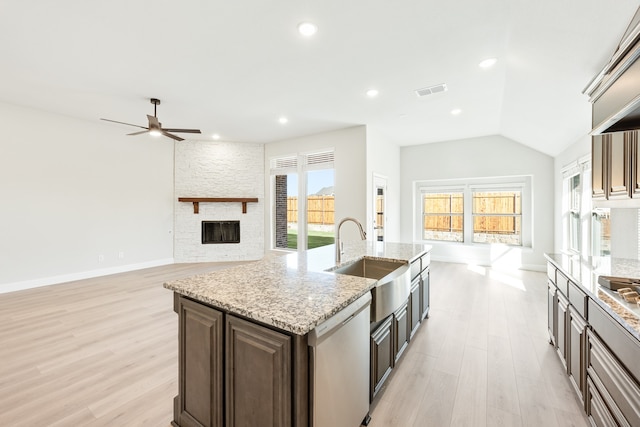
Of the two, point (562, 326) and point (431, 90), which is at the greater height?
point (431, 90)

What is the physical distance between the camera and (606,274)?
1.88 m

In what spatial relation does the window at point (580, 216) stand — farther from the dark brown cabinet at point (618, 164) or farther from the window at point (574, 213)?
the dark brown cabinet at point (618, 164)

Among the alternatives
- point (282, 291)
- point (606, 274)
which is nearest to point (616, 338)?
point (606, 274)

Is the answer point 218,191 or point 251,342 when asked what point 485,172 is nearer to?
point 218,191

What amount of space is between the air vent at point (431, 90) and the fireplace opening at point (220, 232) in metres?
5.00

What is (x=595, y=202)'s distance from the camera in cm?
208

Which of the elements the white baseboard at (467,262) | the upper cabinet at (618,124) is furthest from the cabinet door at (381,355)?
the white baseboard at (467,262)

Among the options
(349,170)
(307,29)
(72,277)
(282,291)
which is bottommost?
(72,277)

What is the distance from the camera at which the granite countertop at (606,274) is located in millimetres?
1196

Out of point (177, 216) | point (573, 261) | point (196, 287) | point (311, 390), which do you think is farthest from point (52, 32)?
point (573, 261)

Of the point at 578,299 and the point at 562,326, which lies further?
the point at 562,326

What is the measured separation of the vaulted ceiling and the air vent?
11 cm

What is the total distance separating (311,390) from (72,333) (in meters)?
3.14

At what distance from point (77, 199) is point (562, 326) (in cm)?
702
